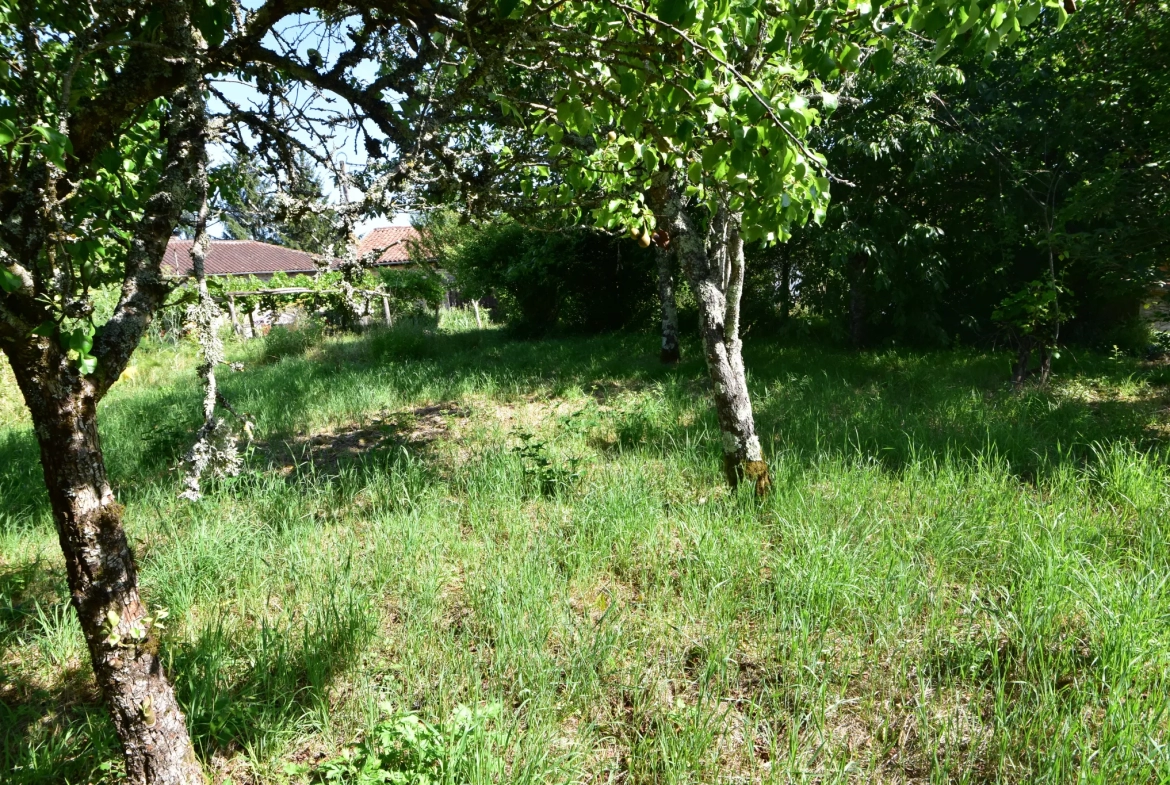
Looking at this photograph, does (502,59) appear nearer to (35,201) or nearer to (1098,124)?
(35,201)

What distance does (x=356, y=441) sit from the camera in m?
5.99

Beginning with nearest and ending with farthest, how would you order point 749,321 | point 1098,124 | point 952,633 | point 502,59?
1. point 502,59
2. point 952,633
3. point 1098,124
4. point 749,321

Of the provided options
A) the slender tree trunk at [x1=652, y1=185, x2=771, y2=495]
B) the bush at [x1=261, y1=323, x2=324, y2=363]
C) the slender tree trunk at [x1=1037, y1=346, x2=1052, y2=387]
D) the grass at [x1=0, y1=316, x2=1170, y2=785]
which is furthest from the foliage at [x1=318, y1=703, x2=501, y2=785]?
the bush at [x1=261, y1=323, x2=324, y2=363]

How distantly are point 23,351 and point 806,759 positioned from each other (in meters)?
2.66

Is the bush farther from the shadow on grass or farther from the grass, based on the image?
the grass

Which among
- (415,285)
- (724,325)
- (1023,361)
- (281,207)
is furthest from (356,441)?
(1023,361)

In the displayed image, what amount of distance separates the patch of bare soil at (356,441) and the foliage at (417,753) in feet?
10.8

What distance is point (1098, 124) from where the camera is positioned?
249 inches

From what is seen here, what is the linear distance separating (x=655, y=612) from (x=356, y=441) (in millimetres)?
4192

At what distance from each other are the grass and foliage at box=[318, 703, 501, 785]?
0.02 meters

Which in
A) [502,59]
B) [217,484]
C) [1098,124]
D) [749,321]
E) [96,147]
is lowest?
[217,484]

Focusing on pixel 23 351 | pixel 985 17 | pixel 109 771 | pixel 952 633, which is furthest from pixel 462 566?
pixel 985 17

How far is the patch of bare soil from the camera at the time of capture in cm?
536

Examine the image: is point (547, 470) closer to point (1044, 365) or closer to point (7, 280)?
point (7, 280)
